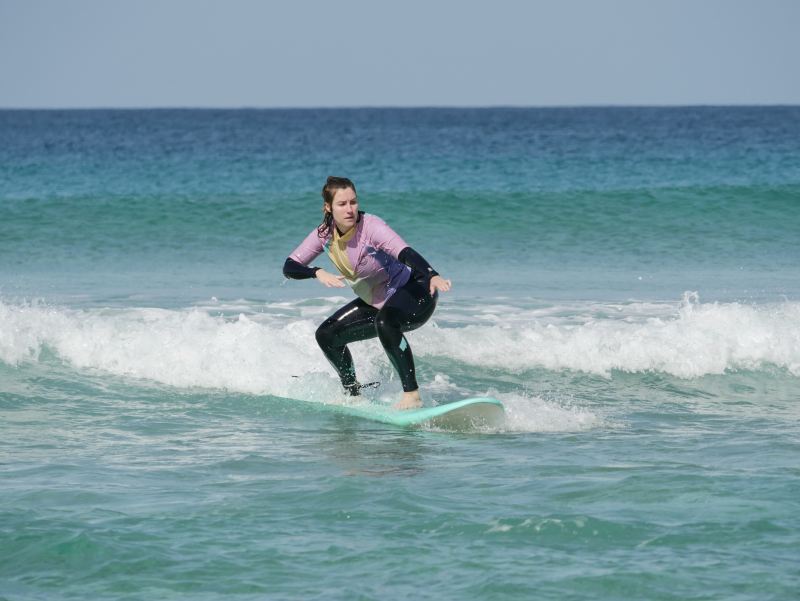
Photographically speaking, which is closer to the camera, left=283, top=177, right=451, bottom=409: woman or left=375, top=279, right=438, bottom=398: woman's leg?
left=283, top=177, right=451, bottom=409: woman

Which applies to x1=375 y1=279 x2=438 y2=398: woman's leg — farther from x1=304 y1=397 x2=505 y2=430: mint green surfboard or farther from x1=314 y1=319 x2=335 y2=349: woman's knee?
x1=314 y1=319 x2=335 y2=349: woman's knee

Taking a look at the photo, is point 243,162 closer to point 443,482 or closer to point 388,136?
point 388,136

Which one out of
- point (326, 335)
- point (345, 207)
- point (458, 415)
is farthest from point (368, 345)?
point (345, 207)

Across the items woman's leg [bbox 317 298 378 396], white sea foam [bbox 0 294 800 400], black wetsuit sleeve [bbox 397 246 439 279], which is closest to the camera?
black wetsuit sleeve [bbox 397 246 439 279]

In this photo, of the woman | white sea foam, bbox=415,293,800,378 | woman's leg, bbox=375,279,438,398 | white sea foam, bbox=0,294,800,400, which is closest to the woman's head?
the woman

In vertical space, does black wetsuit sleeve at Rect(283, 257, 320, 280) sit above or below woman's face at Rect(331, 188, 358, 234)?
below

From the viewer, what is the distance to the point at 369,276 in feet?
28.0

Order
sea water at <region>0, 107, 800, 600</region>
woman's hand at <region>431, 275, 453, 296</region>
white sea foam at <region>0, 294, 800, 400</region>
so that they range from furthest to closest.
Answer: white sea foam at <region>0, 294, 800, 400</region>, woman's hand at <region>431, 275, 453, 296</region>, sea water at <region>0, 107, 800, 600</region>

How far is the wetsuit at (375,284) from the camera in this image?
8297mm

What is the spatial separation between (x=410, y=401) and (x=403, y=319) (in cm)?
62

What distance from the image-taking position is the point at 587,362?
37.2 feet

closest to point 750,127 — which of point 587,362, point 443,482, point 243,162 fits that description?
point 243,162

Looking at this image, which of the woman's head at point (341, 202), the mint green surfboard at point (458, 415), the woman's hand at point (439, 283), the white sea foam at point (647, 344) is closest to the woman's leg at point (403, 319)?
the mint green surfboard at point (458, 415)

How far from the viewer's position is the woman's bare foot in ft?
28.3
